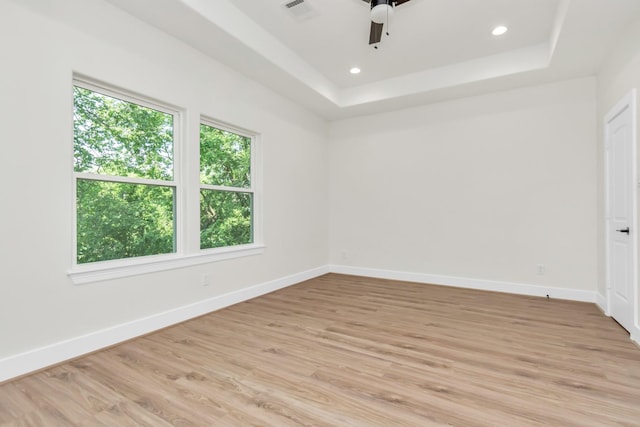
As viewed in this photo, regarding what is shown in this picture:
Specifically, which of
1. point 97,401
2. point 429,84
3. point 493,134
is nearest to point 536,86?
point 493,134

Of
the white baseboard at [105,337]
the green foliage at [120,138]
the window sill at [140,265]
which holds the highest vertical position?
the green foliage at [120,138]

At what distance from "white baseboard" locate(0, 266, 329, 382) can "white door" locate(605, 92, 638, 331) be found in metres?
3.88

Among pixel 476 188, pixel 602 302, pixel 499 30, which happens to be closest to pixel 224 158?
pixel 499 30

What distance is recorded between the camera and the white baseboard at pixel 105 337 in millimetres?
2096

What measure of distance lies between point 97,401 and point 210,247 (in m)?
1.95

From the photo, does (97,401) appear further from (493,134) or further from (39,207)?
(493,134)

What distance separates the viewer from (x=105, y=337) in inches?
101

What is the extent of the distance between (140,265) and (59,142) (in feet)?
3.81

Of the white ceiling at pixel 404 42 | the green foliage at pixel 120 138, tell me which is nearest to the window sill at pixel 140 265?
the green foliage at pixel 120 138

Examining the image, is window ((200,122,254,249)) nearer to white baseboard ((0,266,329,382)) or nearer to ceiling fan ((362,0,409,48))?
white baseboard ((0,266,329,382))

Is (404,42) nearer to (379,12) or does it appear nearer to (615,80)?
(379,12)

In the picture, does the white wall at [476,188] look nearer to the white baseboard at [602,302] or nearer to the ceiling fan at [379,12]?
the white baseboard at [602,302]

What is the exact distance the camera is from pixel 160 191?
3123 millimetres

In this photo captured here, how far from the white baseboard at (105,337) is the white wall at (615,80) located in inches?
153
